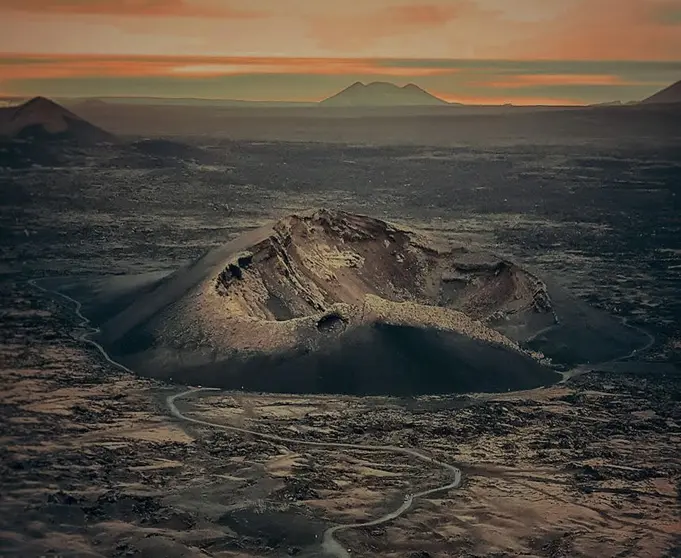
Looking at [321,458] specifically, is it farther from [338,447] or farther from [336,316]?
[336,316]

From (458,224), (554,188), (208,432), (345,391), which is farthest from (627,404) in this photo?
(554,188)

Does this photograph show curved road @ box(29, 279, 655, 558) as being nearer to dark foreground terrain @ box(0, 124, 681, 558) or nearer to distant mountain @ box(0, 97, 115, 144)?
dark foreground terrain @ box(0, 124, 681, 558)

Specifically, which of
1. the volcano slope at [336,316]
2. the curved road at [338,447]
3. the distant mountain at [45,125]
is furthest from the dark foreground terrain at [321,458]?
the distant mountain at [45,125]

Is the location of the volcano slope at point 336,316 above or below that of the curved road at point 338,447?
above

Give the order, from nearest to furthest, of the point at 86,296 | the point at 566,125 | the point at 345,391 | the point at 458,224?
1. the point at 345,391
2. the point at 86,296
3. the point at 458,224
4. the point at 566,125

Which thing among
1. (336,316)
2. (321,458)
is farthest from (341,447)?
(336,316)

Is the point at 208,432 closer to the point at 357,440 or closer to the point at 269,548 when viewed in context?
the point at 357,440

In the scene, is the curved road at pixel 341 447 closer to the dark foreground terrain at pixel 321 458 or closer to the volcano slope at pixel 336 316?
the dark foreground terrain at pixel 321 458
